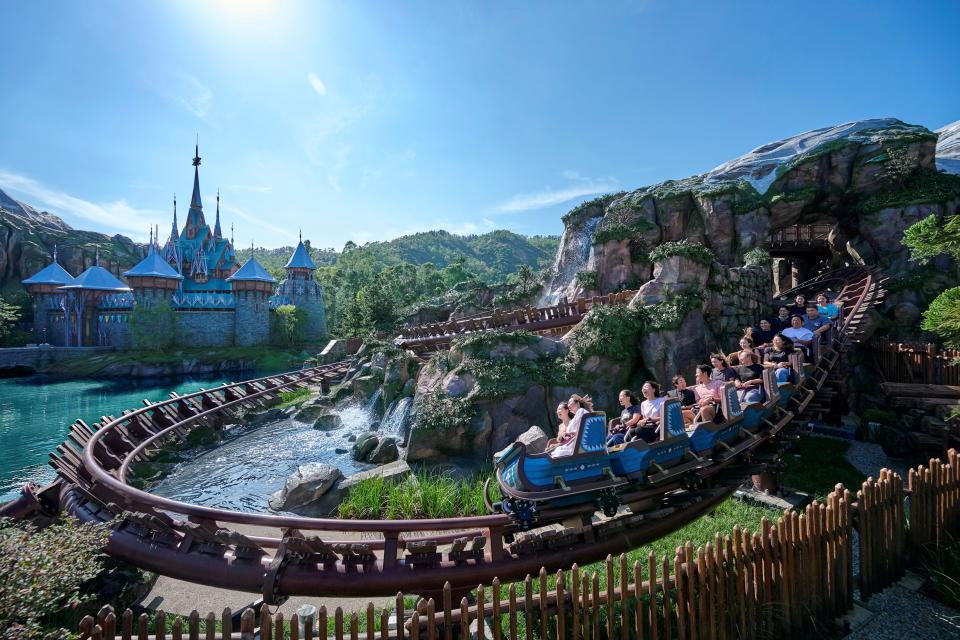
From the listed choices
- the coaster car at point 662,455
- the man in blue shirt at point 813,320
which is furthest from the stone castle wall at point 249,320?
the coaster car at point 662,455

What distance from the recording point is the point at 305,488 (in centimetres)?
1043

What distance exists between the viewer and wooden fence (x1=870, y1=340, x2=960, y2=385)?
39.8 feet

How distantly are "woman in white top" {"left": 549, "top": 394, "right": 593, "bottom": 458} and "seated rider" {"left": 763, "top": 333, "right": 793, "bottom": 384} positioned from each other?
4878 mm

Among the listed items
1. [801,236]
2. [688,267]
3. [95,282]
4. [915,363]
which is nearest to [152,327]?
[95,282]

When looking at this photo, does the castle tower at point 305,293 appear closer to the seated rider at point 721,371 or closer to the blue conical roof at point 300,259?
the blue conical roof at point 300,259

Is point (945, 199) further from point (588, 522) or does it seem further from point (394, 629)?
point (394, 629)

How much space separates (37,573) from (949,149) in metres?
48.6

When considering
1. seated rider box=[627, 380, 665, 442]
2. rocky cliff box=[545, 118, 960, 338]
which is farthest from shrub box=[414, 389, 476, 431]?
rocky cliff box=[545, 118, 960, 338]

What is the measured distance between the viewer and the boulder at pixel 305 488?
10.4 meters

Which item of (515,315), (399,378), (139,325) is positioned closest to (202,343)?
(139,325)

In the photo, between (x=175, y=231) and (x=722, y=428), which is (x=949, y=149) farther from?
(x=175, y=231)

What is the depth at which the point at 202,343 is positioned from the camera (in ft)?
159

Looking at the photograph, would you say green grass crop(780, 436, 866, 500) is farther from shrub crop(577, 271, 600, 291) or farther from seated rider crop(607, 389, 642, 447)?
shrub crop(577, 271, 600, 291)

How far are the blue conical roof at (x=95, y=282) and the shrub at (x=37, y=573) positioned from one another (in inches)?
2374
